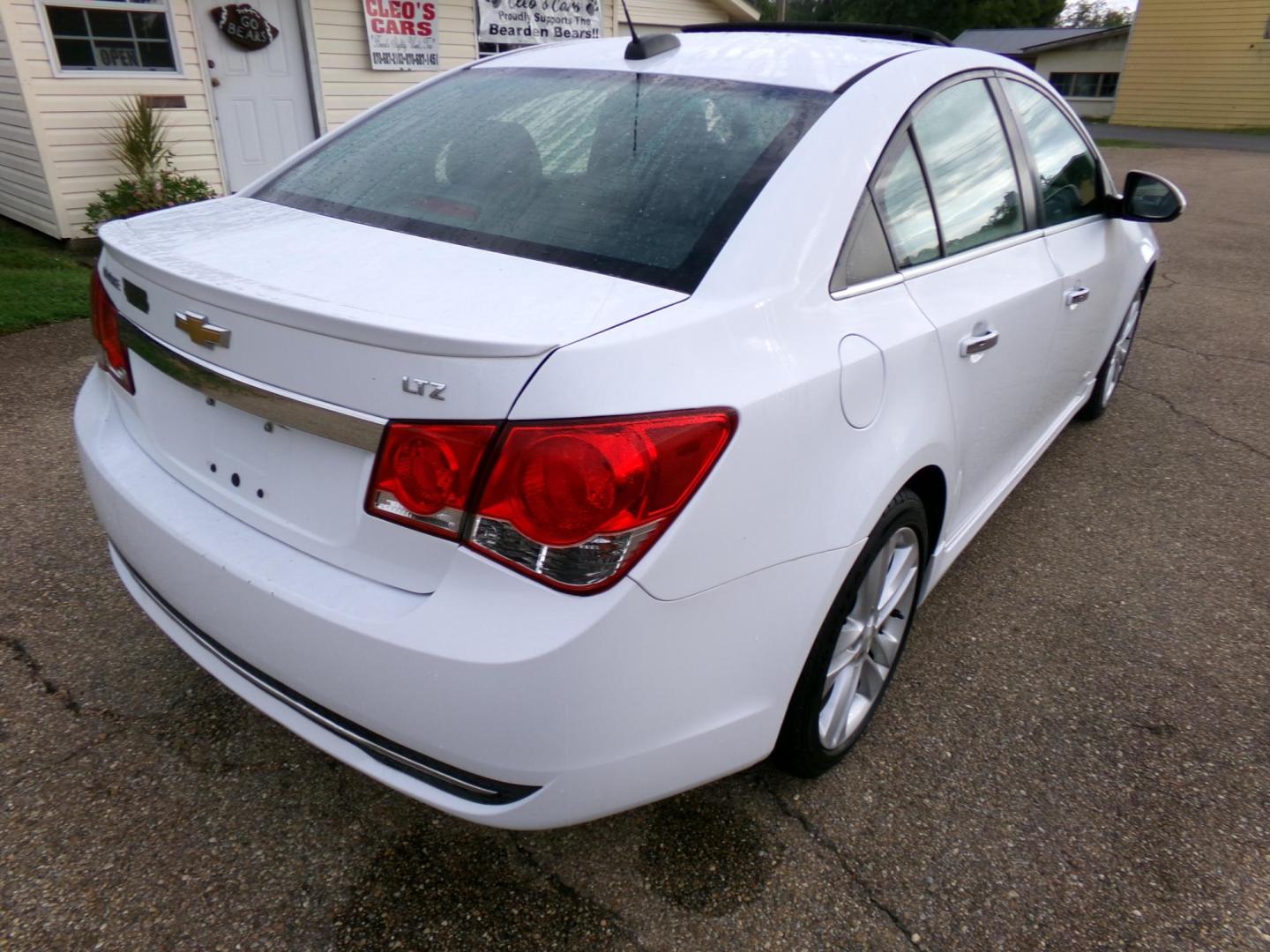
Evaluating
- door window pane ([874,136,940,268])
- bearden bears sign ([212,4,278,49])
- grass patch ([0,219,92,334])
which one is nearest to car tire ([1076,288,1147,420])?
door window pane ([874,136,940,268])

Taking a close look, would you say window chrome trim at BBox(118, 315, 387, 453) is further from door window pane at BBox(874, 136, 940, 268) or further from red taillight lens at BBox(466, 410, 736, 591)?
door window pane at BBox(874, 136, 940, 268)

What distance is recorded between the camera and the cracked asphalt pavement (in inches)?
69.9

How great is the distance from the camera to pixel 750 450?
58.3 inches

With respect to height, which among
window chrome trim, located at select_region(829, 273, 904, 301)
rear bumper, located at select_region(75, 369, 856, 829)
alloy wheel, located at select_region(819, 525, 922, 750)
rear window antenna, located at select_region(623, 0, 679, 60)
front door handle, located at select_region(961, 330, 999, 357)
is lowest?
alloy wheel, located at select_region(819, 525, 922, 750)

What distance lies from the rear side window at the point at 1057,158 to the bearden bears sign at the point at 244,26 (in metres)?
7.35

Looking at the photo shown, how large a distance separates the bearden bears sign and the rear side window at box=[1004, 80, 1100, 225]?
24.1 feet

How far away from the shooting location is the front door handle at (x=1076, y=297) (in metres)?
2.88

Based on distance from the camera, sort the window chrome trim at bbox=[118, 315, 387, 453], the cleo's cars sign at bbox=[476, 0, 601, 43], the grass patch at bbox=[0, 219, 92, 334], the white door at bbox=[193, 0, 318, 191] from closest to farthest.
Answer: the window chrome trim at bbox=[118, 315, 387, 453]
the grass patch at bbox=[0, 219, 92, 334]
the white door at bbox=[193, 0, 318, 191]
the cleo's cars sign at bbox=[476, 0, 601, 43]

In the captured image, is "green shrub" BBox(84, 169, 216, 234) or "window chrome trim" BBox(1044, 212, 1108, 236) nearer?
"window chrome trim" BBox(1044, 212, 1108, 236)

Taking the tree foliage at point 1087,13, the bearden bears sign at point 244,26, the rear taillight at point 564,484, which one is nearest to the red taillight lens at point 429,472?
the rear taillight at point 564,484

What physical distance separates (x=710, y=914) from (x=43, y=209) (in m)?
8.20

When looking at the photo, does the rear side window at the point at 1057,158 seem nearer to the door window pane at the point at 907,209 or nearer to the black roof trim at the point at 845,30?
the black roof trim at the point at 845,30

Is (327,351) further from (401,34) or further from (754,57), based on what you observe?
(401,34)

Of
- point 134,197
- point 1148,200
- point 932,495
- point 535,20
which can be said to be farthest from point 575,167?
point 535,20
